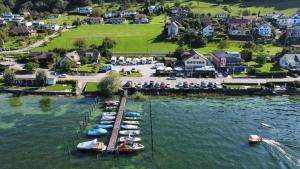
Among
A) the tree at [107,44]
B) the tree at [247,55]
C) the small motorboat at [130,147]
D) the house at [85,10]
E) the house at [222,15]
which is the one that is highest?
the house at [85,10]

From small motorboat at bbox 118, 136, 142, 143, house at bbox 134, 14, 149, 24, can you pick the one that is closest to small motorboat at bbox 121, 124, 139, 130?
small motorboat at bbox 118, 136, 142, 143

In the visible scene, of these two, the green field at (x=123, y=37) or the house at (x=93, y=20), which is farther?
the house at (x=93, y=20)

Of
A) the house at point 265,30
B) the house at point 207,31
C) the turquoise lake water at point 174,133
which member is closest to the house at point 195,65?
the turquoise lake water at point 174,133

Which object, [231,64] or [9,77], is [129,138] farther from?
[231,64]

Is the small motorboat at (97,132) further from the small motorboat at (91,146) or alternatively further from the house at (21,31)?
the house at (21,31)

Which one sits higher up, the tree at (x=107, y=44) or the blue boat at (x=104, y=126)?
the tree at (x=107, y=44)

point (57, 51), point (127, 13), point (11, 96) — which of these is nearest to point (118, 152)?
point (11, 96)

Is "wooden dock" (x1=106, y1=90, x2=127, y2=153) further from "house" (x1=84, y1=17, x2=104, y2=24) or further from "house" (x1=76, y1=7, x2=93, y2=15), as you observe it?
"house" (x1=76, y1=7, x2=93, y2=15)
